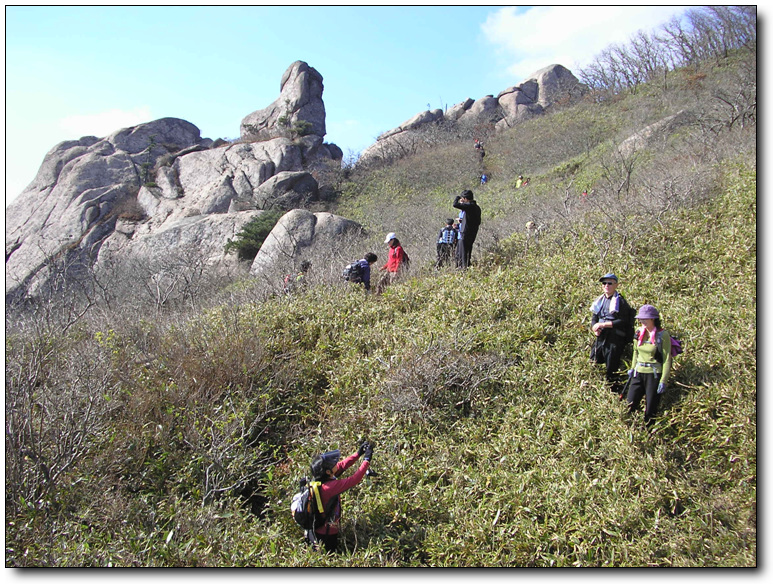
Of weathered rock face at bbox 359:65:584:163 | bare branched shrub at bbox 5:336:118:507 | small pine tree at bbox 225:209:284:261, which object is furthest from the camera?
weathered rock face at bbox 359:65:584:163

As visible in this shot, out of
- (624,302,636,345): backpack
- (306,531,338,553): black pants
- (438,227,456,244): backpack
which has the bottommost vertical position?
(306,531,338,553): black pants

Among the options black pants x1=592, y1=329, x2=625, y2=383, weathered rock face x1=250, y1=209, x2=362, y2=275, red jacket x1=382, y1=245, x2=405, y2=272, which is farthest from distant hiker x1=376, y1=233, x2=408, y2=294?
weathered rock face x1=250, y1=209, x2=362, y2=275

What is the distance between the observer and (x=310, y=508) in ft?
13.4

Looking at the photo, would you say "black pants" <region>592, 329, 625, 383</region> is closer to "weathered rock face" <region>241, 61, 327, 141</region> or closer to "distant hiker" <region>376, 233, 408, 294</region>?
"distant hiker" <region>376, 233, 408, 294</region>

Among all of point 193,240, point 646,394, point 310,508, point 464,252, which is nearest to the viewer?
point 310,508

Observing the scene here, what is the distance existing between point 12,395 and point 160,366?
1.68 metres

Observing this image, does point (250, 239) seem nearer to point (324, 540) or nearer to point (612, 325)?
point (612, 325)

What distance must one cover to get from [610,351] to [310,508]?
354 cm

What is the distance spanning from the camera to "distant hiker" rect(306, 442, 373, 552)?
4094 mm

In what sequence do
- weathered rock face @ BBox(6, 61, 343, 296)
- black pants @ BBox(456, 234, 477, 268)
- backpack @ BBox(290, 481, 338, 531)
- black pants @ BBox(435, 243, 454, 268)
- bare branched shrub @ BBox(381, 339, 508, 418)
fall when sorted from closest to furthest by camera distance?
1. backpack @ BBox(290, 481, 338, 531)
2. bare branched shrub @ BBox(381, 339, 508, 418)
3. black pants @ BBox(456, 234, 477, 268)
4. black pants @ BBox(435, 243, 454, 268)
5. weathered rock face @ BBox(6, 61, 343, 296)

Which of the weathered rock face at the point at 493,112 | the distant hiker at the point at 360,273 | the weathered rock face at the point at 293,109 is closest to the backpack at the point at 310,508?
the distant hiker at the point at 360,273

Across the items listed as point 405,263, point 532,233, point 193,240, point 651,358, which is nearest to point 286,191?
point 193,240

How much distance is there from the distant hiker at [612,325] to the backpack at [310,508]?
10.9 ft

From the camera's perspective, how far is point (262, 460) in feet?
18.1
